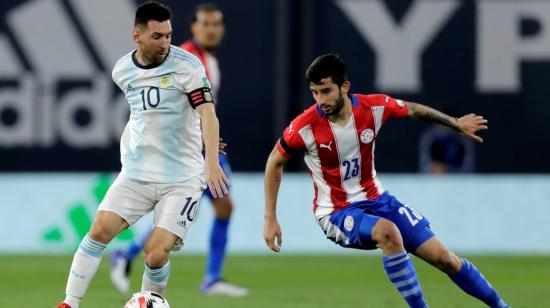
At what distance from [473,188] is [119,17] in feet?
15.1

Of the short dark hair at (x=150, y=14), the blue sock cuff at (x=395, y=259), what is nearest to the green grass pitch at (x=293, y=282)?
the blue sock cuff at (x=395, y=259)

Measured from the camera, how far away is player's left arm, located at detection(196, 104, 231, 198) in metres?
7.36

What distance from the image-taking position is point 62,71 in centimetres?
1597

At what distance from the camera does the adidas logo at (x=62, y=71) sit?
15883 mm

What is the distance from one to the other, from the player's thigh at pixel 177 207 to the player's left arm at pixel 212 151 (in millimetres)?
340

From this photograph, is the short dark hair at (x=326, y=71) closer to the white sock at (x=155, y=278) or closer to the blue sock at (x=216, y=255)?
the white sock at (x=155, y=278)

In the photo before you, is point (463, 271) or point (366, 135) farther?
point (366, 135)

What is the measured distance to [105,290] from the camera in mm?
10750

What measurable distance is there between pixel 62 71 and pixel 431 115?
28.6ft

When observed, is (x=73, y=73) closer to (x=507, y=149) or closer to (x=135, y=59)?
(x=507, y=149)

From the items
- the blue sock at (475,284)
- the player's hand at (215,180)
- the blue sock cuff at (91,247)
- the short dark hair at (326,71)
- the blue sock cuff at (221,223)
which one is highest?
the short dark hair at (326,71)

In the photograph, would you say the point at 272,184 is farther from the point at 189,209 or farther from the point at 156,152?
the point at 156,152

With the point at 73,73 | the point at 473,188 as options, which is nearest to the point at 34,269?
the point at 73,73

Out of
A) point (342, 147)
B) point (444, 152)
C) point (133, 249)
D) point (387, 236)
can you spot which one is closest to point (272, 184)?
point (342, 147)
